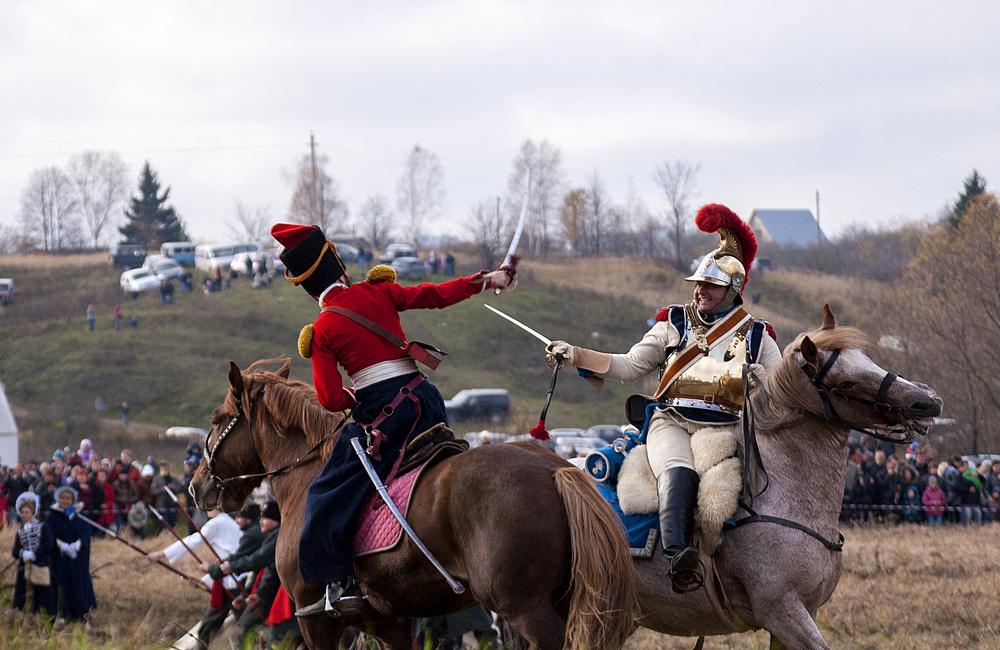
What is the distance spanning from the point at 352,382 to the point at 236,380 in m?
0.99

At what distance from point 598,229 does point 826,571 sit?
71.9m

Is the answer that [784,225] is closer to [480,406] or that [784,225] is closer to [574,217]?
[574,217]

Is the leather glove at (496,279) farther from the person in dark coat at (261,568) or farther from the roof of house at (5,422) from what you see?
the roof of house at (5,422)

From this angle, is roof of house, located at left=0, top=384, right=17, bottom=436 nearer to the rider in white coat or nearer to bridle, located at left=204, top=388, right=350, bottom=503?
bridle, located at left=204, top=388, right=350, bottom=503

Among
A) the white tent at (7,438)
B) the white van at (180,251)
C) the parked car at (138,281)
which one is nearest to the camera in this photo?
the white tent at (7,438)

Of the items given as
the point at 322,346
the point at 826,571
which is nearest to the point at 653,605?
the point at 826,571

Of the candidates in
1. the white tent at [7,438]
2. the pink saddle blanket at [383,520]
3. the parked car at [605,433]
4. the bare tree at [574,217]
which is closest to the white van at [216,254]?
the bare tree at [574,217]

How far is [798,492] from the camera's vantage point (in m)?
5.36

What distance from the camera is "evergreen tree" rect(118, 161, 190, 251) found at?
237ft

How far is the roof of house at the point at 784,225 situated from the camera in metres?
89.4

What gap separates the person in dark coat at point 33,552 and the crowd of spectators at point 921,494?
41.3ft

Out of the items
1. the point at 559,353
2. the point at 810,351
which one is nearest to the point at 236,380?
the point at 559,353

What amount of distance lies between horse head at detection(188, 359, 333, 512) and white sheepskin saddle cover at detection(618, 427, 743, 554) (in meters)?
1.95

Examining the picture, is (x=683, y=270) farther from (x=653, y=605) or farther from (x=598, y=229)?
(x=653, y=605)
